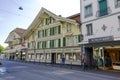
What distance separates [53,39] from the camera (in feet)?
118

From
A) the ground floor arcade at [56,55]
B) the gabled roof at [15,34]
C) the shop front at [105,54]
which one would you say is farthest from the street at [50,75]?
the gabled roof at [15,34]

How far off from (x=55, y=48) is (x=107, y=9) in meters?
15.6

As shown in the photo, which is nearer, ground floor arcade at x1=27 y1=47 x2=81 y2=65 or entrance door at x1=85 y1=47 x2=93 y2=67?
entrance door at x1=85 y1=47 x2=93 y2=67

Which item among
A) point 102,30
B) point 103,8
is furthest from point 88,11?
point 102,30

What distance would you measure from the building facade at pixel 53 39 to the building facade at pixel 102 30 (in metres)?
2.71

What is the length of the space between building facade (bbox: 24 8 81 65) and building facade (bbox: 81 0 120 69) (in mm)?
2712

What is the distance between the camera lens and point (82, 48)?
27.2 m

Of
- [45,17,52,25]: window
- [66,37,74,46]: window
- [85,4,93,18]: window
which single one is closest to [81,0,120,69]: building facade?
[85,4,93,18]: window

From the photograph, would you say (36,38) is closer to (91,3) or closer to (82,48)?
(82,48)

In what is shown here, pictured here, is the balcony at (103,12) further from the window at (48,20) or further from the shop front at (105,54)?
the window at (48,20)

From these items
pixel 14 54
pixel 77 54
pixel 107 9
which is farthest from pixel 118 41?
pixel 14 54

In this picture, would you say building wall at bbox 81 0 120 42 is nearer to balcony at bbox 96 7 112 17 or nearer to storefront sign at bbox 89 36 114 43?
balcony at bbox 96 7 112 17

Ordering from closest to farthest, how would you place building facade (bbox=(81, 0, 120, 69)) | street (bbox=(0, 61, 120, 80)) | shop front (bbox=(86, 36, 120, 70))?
street (bbox=(0, 61, 120, 80)) → building facade (bbox=(81, 0, 120, 69)) → shop front (bbox=(86, 36, 120, 70))

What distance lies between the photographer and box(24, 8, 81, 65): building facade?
3008 cm
